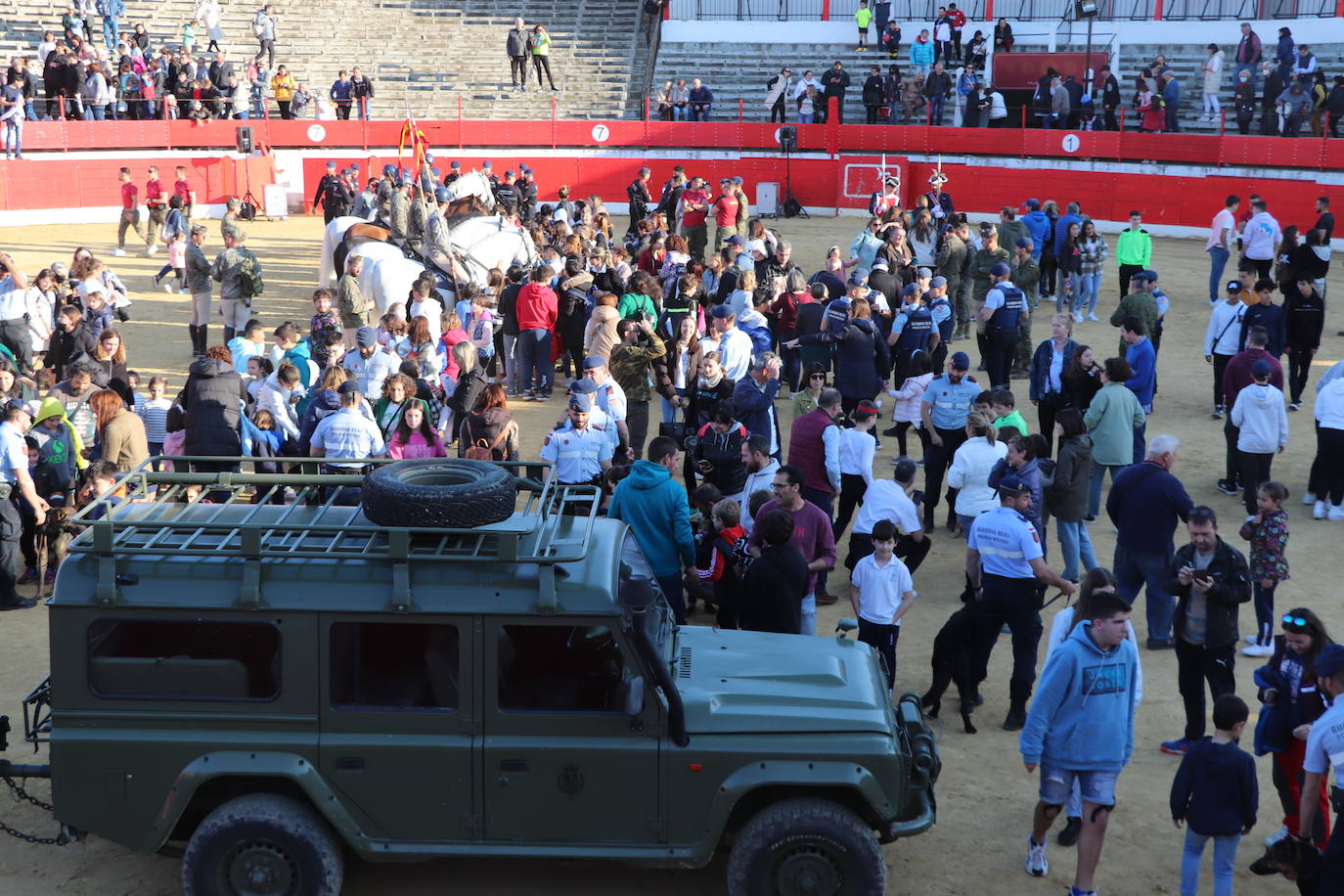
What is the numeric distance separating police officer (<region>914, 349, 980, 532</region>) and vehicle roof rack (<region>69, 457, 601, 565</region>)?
18.3 feet

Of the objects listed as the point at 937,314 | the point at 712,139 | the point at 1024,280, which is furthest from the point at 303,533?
the point at 712,139

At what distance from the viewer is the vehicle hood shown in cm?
684

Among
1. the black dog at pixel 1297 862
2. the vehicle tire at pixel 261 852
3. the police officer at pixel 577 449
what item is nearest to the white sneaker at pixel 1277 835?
the black dog at pixel 1297 862

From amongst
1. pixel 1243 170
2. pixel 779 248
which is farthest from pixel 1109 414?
pixel 1243 170

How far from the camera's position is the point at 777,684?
7.16m

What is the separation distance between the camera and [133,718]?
667 cm

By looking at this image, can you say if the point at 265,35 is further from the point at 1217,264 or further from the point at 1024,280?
the point at 1024,280

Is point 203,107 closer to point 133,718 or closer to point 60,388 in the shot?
point 60,388

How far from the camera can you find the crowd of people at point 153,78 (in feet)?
106

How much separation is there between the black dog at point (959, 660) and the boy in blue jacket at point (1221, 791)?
231 centimetres

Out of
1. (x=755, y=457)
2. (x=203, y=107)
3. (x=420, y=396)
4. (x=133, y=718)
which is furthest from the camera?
(x=203, y=107)

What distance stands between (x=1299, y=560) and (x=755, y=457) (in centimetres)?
513

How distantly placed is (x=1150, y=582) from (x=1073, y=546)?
93cm

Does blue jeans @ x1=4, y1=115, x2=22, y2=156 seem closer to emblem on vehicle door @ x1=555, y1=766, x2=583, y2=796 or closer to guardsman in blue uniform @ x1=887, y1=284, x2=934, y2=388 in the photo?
guardsman in blue uniform @ x1=887, y1=284, x2=934, y2=388
